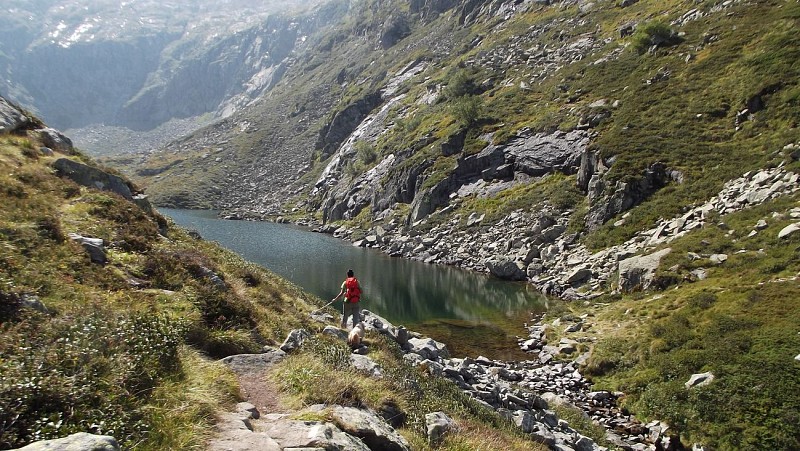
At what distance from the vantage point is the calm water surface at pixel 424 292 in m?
32.8

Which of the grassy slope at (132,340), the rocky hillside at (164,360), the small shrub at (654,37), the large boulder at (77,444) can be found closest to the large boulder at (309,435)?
the rocky hillside at (164,360)

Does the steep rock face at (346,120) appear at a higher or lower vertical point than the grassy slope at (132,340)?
higher

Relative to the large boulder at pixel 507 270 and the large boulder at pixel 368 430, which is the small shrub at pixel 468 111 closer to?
the large boulder at pixel 507 270

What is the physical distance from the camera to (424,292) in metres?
47.0

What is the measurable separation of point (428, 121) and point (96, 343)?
108 metres

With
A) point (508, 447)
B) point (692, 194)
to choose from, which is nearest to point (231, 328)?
point (508, 447)

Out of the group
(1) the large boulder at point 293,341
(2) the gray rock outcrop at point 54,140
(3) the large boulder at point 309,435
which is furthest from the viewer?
(2) the gray rock outcrop at point 54,140

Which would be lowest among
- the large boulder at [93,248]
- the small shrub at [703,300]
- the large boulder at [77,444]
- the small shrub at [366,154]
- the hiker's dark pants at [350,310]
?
the small shrub at [703,300]

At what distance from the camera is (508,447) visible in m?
10.1

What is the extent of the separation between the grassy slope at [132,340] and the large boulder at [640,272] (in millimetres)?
25038

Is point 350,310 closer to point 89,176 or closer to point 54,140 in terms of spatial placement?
point 89,176

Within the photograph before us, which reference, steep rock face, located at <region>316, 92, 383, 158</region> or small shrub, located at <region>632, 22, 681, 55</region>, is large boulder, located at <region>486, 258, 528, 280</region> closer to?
small shrub, located at <region>632, 22, 681, 55</region>

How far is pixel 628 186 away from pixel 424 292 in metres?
26.3

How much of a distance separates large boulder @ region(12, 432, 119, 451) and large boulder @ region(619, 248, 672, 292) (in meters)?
35.4
